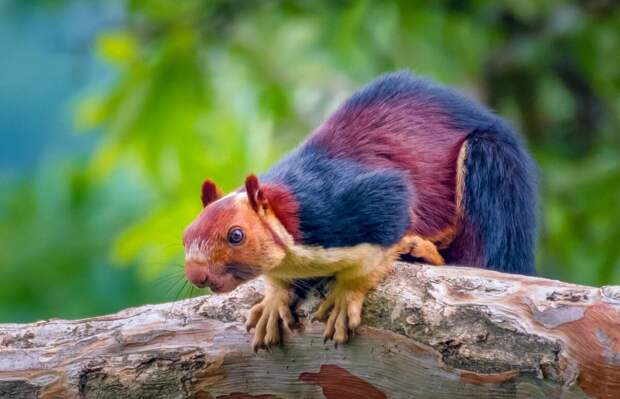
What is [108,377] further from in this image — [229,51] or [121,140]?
[229,51]

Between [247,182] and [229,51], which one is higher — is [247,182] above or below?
below

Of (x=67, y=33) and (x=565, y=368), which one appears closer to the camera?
(x=565, y=368)

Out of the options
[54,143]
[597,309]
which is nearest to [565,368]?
[597,309]

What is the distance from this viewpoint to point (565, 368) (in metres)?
3.24

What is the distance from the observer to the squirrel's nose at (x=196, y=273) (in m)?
3.34

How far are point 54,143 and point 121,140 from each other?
5.79 m

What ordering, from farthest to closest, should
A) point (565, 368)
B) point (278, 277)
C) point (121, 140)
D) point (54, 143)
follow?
point (54, 143), point (121, 140), point (278, 277), point (565, 368)

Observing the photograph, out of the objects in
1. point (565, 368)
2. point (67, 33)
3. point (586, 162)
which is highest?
point (67, 33)

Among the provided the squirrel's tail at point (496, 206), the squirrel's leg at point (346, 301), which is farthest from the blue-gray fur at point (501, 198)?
the squirrel's leg at point (346, 301)

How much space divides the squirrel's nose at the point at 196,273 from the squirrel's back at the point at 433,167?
0.44 meters

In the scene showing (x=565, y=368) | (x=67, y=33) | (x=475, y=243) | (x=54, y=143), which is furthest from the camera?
(x=54, y=143)

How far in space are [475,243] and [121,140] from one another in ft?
11.3

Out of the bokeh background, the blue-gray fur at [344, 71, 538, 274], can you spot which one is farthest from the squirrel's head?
the bokeh background

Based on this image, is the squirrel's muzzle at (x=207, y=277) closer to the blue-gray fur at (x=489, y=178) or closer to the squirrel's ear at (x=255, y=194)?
the squirrel's ear at (x=255, y=194)
